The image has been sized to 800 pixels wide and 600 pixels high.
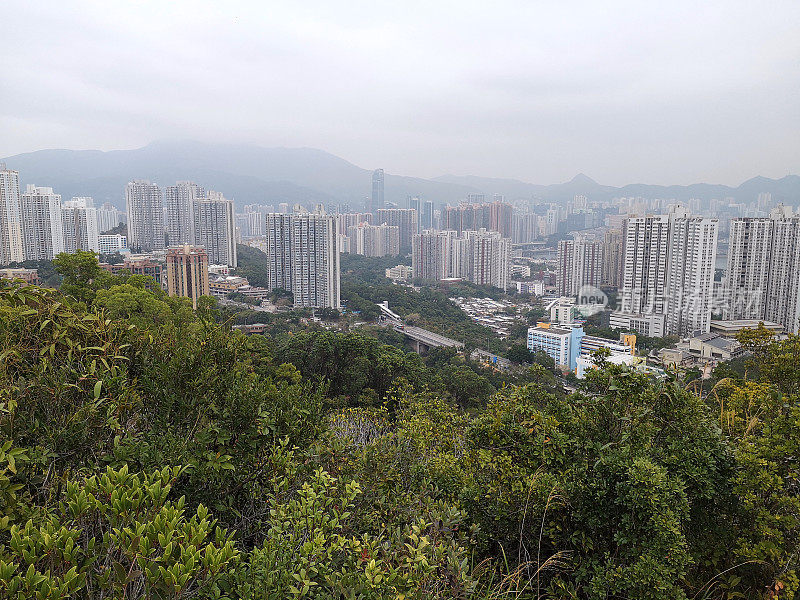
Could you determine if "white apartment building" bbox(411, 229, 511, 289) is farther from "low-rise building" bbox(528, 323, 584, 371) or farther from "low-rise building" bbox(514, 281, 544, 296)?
"low-rise building" bbox(528, 323, 584, 371)

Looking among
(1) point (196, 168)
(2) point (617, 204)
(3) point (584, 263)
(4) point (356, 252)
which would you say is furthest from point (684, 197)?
(1) point (196, 168)

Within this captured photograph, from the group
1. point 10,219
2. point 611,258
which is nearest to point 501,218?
point 611,258

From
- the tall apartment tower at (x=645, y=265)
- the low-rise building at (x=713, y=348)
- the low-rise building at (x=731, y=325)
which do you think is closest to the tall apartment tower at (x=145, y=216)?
the tall apartment tower at (x=645, y=265)

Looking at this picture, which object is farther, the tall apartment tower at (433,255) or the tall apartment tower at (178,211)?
the tall apartment tower at (433,255)

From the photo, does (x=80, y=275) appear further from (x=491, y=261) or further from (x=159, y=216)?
(x=159, y=216)

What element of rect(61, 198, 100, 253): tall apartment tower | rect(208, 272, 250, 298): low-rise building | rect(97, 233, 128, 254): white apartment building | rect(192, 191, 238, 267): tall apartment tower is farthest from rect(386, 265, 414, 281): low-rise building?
rect(61, 198, 100, 253): tall apartment tower

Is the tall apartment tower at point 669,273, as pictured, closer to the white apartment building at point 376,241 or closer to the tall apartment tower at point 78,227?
the tall apartment tower at point 78,227

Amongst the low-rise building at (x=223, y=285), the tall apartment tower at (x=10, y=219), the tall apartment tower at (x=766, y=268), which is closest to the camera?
the tall apartment tower at (x=766, y=268)
